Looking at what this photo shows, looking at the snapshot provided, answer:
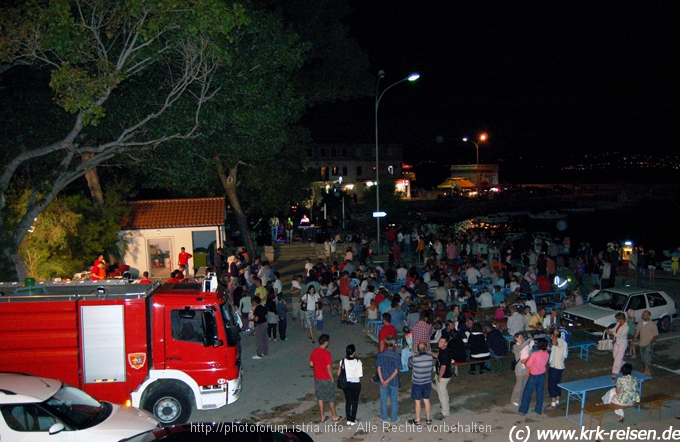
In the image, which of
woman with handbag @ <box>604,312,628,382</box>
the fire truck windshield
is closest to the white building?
the fire truck windshield

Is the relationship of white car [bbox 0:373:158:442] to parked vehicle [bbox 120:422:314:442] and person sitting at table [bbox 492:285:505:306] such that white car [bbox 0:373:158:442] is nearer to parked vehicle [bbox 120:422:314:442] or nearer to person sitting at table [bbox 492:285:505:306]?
parked vehicle [bbox 120:422:314:442]

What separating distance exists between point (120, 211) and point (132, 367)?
1315 cm

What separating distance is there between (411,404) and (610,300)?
7.75 meters

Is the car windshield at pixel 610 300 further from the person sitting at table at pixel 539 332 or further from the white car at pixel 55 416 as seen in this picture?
the white car at pixel 55 416

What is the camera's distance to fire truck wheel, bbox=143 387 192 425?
9047 mm

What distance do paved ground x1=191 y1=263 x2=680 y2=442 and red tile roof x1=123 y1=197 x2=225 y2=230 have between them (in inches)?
379

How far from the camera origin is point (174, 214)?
72.8 feet

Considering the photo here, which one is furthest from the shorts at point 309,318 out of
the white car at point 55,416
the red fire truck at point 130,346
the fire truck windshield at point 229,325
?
the white car at point 55,416

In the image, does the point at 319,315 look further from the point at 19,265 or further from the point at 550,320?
the point at 19,265

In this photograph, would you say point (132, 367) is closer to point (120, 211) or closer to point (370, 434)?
point (370, 434)

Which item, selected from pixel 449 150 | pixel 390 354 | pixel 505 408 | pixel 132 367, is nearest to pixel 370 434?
pixel 390 354

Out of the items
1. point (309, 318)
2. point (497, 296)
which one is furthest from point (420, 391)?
point (497, 296)

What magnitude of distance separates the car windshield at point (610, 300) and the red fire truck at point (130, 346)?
1035cm

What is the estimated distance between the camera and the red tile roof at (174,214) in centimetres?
2183
